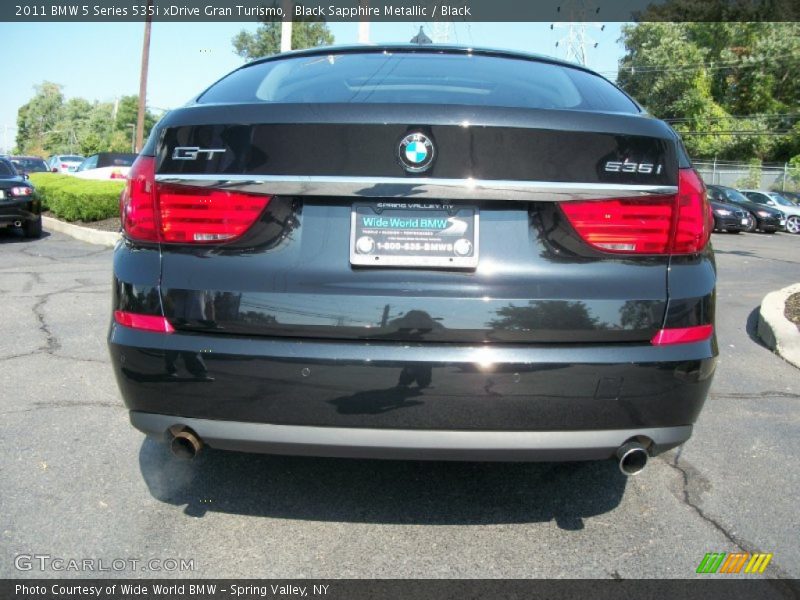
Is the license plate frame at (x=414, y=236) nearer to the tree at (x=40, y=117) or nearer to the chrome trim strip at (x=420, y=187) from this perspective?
the chrome trim strip at (x=420, y=187)

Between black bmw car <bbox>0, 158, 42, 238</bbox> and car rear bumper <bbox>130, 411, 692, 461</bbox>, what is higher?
car rear bumper <bbox>130, 411, 692, 461</bbox>

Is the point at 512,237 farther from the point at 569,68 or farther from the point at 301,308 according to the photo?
the point at 569,68

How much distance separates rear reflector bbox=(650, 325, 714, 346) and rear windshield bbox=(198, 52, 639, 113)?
81 cm

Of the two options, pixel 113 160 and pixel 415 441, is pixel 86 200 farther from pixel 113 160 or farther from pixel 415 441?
pixel 415 441

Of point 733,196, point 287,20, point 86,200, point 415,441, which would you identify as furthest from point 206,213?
point 733,196

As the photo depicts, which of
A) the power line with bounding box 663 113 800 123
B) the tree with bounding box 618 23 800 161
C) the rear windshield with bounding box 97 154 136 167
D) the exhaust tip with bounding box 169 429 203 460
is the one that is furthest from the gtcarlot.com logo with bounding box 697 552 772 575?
the power line with bounding box 663 113 800 123

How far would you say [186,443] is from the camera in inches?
93.5

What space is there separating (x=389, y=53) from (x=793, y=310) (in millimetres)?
4950

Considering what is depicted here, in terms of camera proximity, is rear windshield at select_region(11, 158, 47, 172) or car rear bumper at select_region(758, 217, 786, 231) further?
rear windshield at select_region(11, 158, 47, 172)

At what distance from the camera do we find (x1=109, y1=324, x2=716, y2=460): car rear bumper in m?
2.22

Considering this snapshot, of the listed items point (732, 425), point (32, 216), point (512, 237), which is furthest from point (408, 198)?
point (32, 216)

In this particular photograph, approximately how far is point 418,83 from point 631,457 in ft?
5.08

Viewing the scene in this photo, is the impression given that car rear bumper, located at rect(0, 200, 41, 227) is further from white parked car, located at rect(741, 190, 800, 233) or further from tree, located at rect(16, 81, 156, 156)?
tree, located at rect(16, 81, 156, 156)

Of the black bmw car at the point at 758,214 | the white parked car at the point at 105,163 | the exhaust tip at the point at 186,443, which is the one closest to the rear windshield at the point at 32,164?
the white parked car at the point at 105,163
